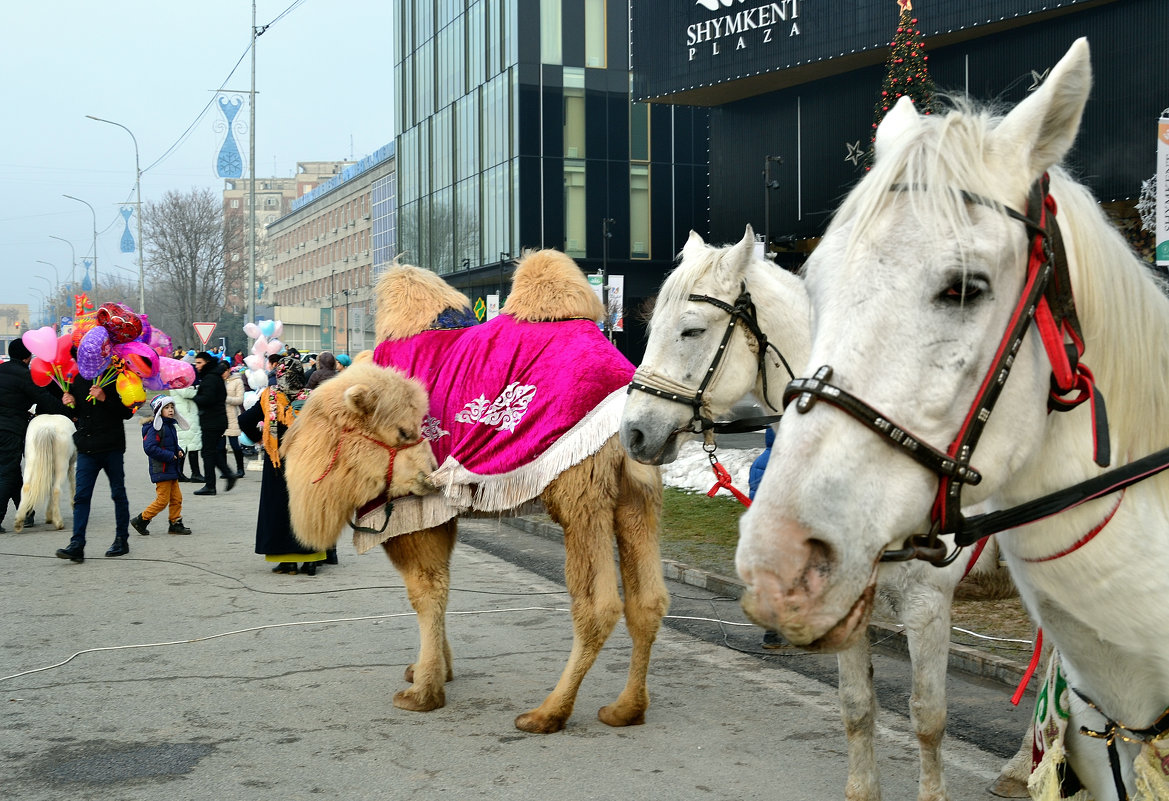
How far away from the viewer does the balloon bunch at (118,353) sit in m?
10.6

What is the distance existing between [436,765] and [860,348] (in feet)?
12.2

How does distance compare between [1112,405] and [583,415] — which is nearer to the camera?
[1112,405]

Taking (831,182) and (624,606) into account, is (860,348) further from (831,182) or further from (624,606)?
(831,182)

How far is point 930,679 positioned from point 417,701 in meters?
2.87

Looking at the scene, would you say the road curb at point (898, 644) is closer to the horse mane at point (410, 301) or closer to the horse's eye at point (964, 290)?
the horse mane at point (410, 301)

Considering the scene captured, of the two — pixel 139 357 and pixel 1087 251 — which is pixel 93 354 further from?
pixel 1087 251

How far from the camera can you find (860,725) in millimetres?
3902

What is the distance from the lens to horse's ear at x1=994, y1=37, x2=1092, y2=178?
1.56 metres

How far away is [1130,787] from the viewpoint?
1974 mm

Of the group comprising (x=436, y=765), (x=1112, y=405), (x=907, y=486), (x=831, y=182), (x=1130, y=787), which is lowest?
(x=436, y=765)

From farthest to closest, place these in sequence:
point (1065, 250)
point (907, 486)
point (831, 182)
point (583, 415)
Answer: point (831, 182) → point (583, 415) → point (1065, 250) → point (907, 486)

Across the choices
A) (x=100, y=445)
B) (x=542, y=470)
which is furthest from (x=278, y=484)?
(x=542, y=470)

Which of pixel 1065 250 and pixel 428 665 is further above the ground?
pixel 1065 250

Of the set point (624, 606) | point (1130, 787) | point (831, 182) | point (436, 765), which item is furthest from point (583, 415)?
point (831, 182)
